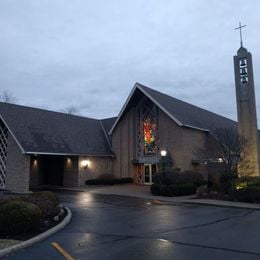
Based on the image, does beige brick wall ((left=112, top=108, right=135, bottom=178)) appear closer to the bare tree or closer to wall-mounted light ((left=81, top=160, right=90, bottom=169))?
wall-mounted light ((left=81, top=160, right=90, bottom=169))

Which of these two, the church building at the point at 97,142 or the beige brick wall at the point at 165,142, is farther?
the beige brick wall at the point at 165,142

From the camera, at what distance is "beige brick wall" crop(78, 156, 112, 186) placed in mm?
29966

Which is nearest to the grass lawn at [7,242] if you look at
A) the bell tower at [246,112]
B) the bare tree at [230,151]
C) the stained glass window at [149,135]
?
the bare tree at [230,151]

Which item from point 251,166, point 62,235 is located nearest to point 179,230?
point 62,235

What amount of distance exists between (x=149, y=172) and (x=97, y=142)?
6264 mm

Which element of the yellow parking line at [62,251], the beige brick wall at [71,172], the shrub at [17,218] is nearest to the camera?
the yellow parking line at [62,251]

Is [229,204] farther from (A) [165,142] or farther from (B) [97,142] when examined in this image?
(B) [97,142]

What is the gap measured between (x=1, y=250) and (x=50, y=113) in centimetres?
2512

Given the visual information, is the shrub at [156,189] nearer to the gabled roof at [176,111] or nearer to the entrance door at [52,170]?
the gabled roof at [176,111]

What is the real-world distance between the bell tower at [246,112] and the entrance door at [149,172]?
9.30 metres

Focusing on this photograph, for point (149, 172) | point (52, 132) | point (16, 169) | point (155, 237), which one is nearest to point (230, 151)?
point (149, 172)

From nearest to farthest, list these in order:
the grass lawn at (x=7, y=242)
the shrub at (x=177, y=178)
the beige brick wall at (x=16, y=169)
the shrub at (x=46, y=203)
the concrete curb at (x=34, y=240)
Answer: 1. the concrete curb at (x=34, y=240)
2. the grass lawn at (x=7, y=242)
3. the shrub at (x=46, y=203)
4. the shrub at (x=177, y=178)
5. the beige brick wall at (x=16, y=169)

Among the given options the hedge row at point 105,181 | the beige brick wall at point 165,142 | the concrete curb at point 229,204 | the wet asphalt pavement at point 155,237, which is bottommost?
the wet asphalt pavement at point 155,237

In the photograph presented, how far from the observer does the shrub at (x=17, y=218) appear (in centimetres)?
927
